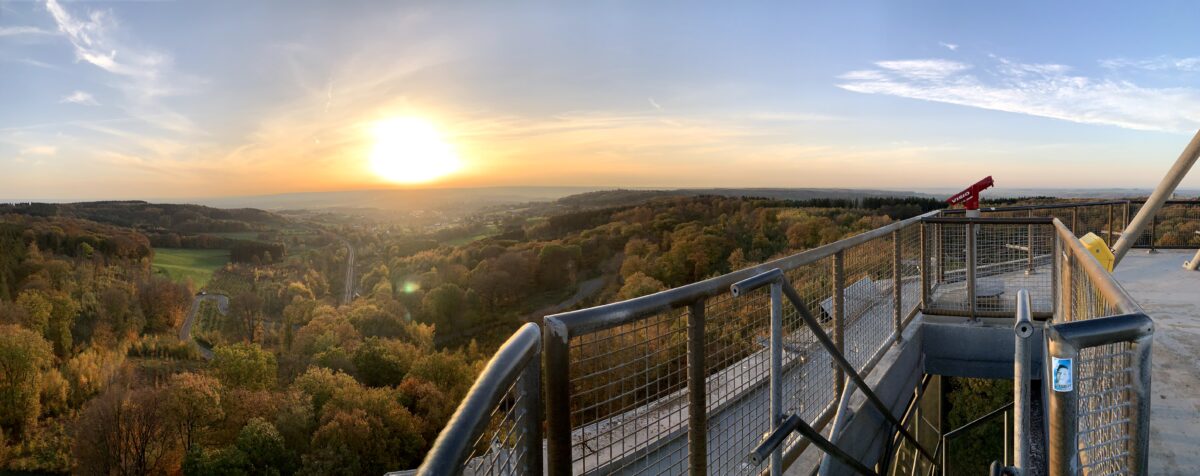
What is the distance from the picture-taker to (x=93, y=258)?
304 ft

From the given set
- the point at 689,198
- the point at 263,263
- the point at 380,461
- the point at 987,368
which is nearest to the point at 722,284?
the point at 987,368

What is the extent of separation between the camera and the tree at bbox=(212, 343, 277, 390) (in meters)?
59.2

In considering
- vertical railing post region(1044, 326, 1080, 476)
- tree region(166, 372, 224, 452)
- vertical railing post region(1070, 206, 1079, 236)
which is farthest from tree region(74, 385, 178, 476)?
vertical railing post region(1044, 326, 1080, 476)

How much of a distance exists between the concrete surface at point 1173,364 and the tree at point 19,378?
76.9 m

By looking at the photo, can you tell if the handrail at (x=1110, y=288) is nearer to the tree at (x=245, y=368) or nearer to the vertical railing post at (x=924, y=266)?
the vertical railing post at (x=924, y=266)

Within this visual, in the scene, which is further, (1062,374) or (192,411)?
(192,411)

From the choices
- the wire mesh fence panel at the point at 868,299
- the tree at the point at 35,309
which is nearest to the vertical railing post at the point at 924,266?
the wire mesh fence panel at the point at 868,299

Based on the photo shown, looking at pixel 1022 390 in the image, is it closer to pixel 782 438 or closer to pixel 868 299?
pixel 782 438

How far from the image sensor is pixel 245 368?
6006 centimetres

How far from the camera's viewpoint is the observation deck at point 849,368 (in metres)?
1.39

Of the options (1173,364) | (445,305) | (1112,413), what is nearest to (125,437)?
(445,305)

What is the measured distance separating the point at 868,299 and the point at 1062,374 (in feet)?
10.9

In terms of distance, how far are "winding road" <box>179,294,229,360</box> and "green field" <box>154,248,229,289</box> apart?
4.77 metres

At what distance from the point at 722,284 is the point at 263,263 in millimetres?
117618
